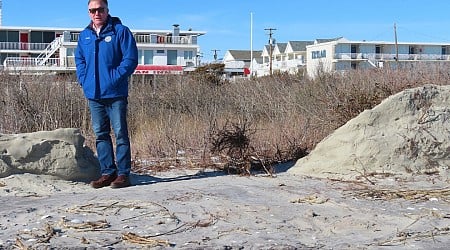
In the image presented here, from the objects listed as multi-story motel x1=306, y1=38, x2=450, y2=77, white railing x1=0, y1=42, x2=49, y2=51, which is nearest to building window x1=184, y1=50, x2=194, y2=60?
white railing x1=0, y1=42, x2=49, y2=51

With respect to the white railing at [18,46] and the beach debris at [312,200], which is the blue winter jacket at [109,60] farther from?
the white railing at [18,46]

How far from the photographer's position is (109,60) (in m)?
7.32

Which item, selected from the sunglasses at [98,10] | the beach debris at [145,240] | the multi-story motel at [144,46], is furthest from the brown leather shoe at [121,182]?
the multi-story motel at [144,46]

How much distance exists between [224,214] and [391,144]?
3561 millimetres

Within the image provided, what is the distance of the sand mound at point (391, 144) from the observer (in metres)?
8.54

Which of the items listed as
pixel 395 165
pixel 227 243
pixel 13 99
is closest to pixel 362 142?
pixel 395 165

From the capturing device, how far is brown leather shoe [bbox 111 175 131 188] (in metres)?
7.29

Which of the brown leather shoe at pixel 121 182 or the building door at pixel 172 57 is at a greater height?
the building door at pixel 172 57

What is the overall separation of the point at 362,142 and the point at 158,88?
13.4 m

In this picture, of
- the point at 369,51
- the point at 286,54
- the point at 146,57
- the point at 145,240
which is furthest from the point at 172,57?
the point at 145,240

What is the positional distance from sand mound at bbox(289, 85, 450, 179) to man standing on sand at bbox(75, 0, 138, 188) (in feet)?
8.39

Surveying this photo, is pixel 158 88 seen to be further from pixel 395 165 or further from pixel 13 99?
pixel 395 165

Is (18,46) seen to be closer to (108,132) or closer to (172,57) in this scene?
(172,57)

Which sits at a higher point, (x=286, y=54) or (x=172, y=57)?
(x=286, y=54)
